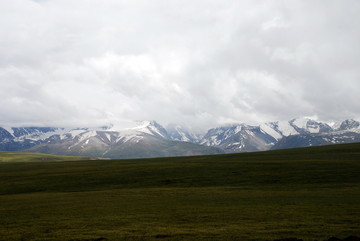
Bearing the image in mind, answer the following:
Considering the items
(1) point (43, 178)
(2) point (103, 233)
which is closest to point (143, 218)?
(2) point (103, 233)

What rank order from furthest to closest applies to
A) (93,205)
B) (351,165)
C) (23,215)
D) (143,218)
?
(351,165), (93,205), (23,215), (143,218)

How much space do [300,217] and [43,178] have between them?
7616 centimetres

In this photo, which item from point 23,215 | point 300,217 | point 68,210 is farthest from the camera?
point 68,210

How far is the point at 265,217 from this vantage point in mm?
33000

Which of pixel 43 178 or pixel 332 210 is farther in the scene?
pixel 43 178

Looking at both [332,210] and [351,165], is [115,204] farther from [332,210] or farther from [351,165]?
[351,165]

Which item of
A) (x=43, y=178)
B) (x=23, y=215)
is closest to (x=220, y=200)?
(x=23, y=215)

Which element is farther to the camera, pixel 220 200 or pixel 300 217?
pixel 220 200

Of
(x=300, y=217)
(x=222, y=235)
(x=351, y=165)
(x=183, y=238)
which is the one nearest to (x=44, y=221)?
(x=183, y=238)

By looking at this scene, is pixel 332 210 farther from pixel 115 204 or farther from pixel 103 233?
pixel 115 204

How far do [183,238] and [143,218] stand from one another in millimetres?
11063

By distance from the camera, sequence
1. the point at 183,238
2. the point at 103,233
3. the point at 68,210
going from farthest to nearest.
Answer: the point at 68,210, the point at 103,233, the point at 183,238

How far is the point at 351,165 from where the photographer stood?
8394 cm

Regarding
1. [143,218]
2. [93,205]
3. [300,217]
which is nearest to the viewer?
[300,217]
